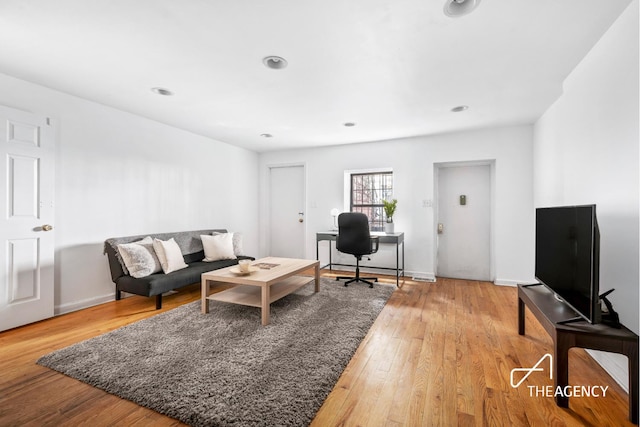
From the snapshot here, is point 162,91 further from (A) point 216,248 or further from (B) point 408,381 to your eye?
(B) point 408,381

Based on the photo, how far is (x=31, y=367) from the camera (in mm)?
1946

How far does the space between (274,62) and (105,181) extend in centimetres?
251

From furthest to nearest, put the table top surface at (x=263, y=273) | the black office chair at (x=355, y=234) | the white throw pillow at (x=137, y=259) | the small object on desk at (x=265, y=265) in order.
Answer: the black office chair at (x=355, y=234), the small object on desk at (x=265, y=265), the white throw pillow at (x=137, y=259), the table top surface at (x=263, y=273)

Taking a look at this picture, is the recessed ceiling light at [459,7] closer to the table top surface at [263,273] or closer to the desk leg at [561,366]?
the desk leg at [561,366]

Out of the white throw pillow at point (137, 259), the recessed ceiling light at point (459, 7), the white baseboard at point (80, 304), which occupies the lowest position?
the white baseboard at point (80, 304)

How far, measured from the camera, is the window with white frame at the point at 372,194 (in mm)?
4988

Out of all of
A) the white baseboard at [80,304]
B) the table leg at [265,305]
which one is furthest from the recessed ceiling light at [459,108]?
the white baseboard at [80,304]

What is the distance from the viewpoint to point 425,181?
455 centimetres

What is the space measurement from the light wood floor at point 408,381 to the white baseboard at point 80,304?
0.11 m

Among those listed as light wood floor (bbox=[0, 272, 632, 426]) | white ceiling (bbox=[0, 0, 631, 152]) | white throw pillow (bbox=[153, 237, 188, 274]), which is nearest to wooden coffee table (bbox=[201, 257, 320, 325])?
white throw pillow (bbox=[153, 237, 188, 274])

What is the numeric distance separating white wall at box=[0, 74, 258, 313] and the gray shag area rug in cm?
109

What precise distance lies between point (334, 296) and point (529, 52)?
9.76 ft

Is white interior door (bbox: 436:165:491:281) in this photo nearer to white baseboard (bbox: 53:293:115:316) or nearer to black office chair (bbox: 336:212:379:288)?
black office chair (bbox: 336:212:379:288)

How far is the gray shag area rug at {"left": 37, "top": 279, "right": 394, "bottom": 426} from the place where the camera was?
155 cm
